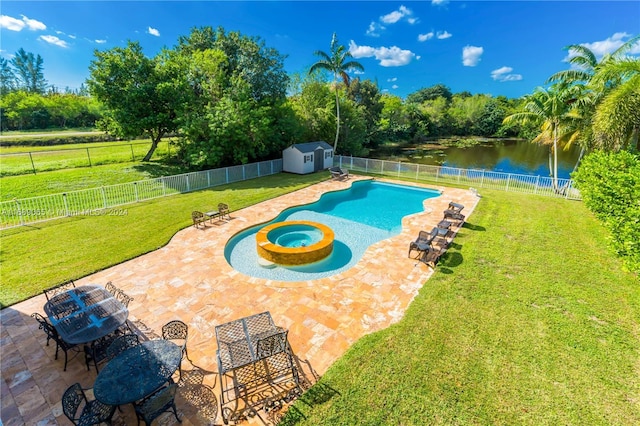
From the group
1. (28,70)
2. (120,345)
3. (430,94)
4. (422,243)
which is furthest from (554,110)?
(28,70)

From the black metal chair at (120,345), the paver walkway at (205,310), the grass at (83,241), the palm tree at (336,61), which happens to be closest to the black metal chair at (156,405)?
the paver walkway at (205,310)

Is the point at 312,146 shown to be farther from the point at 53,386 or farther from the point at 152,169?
the point at 53,386

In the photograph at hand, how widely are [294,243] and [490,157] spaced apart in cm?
3762

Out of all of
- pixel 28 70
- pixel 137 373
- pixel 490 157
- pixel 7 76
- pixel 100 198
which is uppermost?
pixel 28 70

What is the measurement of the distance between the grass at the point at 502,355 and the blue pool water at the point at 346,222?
10.1ft

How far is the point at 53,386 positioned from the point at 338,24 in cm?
2885

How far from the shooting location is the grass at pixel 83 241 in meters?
7.16

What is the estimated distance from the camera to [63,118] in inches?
1812

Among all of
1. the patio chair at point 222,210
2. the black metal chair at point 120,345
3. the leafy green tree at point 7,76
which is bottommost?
the black metal chair at point 120,345

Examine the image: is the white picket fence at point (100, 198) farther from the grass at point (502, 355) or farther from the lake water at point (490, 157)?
the lake water at point (490, 157)

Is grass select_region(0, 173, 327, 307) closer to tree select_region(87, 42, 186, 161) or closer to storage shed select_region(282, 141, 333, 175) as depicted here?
storage shed select_region(282, 141, 333, 175)

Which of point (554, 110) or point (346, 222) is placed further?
point (554, 110)

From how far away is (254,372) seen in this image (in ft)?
15.2

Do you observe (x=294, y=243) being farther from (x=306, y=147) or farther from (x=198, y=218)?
(x=306, y=147)
